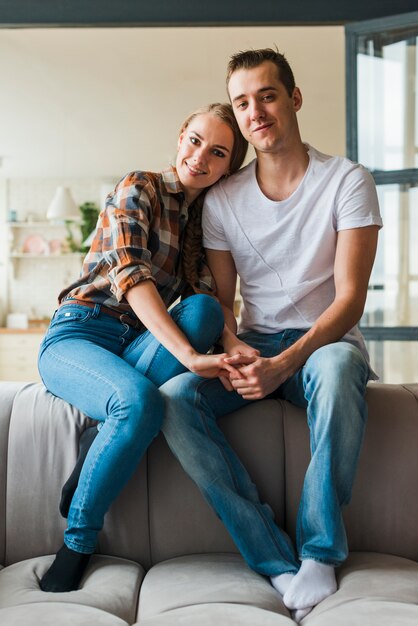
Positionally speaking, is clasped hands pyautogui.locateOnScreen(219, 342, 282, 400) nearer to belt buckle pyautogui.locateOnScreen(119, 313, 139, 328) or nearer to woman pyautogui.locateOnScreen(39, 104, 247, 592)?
woman pyautogui.locateOnScreen(39, 104, 247, 592)

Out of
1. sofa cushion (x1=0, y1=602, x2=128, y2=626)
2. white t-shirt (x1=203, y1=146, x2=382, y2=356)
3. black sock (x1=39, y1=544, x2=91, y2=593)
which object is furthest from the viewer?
white t-shirt (x1=203, y1=146, x2=382, y2=356)

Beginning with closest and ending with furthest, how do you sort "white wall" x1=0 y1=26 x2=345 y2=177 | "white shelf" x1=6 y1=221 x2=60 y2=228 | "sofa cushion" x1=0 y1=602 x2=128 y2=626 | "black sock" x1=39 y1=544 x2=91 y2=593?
"sofa cushion" x1=0 y1=602 x2=128 y2=626 < "black sock" x1=39 y1=544 x2=91 y2=593 < "white wall" x1=0 y1=26 x2=345 y2=177 < "white shelf" x1=6 y1=221 x2=60 y2=228

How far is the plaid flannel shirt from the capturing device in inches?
68.6

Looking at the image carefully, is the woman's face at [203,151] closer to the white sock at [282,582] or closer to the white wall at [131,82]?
the white sock at [282,582]

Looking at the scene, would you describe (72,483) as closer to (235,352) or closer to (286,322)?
(235,352)

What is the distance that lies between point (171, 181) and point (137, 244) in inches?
10.0

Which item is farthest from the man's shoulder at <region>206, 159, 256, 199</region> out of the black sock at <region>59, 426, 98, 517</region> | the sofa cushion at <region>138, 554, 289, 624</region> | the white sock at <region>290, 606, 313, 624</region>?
the white sock at <region>290, 606, 313, 624</region>

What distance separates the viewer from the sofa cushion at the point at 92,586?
138cm

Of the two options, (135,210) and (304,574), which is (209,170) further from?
(304,574)

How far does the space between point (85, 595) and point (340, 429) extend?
23.6 inches

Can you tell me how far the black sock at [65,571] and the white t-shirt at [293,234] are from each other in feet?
2.46

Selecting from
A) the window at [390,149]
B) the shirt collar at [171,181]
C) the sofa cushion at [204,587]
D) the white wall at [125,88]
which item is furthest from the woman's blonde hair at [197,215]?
the white wall at [125,88]

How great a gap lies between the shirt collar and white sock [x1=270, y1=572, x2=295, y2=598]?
3.20ft

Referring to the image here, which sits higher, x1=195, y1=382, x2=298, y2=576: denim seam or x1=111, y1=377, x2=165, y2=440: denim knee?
x1=111, y1=377, x2=165, y2=440: denim knee
